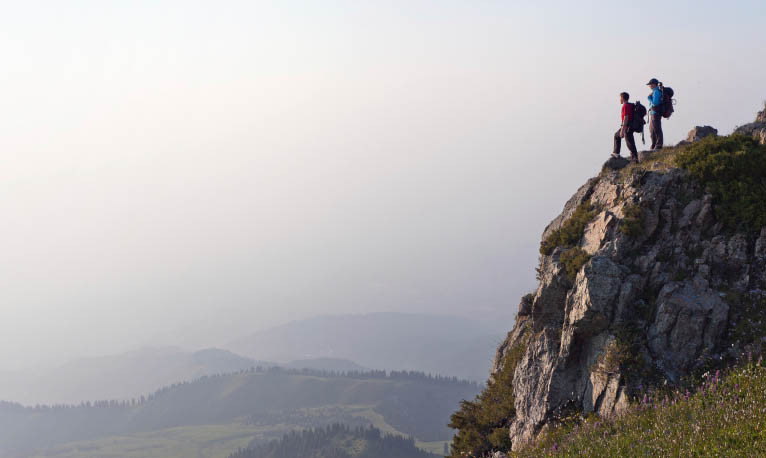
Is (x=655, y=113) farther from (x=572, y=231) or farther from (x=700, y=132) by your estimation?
(x=572, y=231)

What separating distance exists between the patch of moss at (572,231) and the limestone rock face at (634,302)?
326 mm

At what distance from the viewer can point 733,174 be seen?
22109 mm

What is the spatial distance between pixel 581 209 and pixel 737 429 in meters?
12.4

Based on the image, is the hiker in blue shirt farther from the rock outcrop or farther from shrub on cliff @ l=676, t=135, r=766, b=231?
shrub on cliff @ l=676, t=135, r=766, b=231

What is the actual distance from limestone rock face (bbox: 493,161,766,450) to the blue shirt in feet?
21.6

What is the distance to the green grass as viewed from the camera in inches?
559

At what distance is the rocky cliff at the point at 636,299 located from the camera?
62.0 ft

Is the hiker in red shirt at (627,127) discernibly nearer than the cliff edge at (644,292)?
No

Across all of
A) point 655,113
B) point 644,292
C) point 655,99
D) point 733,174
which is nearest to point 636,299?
point 644,292

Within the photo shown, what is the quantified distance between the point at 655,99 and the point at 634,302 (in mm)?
12884

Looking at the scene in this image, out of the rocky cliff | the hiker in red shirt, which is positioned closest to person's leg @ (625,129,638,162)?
the hiker in red shirt

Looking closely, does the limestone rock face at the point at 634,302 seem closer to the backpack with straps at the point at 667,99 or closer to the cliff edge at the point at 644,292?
the cliff edge at the point at 644,292

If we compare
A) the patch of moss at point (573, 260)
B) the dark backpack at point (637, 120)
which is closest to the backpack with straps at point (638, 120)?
the dark backpack at point (637, 120)

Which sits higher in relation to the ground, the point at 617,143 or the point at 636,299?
the point at 617,143
